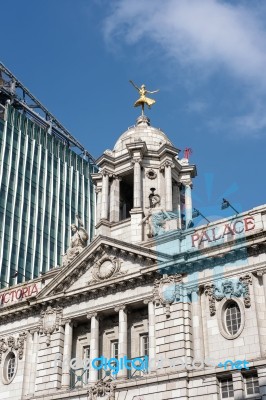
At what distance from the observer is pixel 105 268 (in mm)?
42156

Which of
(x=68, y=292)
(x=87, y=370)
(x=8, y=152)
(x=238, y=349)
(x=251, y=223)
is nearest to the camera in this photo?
(x=238, y=349)

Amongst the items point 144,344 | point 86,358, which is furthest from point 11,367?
point 144,344

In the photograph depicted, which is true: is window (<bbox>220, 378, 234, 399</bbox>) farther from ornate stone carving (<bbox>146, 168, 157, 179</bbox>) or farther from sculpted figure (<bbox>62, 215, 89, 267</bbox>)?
ornate stone carving (<bbox>146, 168, 157, 179</bbox>)

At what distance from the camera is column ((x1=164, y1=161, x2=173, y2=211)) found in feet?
154

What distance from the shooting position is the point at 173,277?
3831cm

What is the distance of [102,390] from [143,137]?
75.5ft

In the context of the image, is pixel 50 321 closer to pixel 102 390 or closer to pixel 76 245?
pixel 76 245

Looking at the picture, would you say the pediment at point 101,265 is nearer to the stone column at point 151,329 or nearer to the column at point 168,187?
the stone column at point 151,329

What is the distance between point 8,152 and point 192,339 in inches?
2355

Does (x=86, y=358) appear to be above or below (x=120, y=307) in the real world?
below

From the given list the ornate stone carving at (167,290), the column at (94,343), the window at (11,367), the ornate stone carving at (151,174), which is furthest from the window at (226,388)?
the ornate stone carving at (151,174)

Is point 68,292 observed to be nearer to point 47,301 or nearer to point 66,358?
point 47,301

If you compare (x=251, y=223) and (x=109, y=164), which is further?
(x=109, y=164)

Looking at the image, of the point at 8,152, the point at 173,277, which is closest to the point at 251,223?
the point at 173,277
